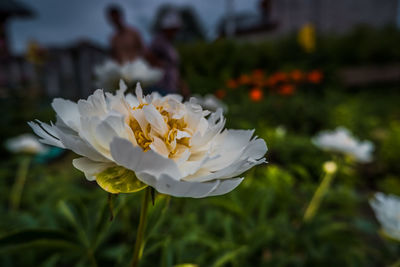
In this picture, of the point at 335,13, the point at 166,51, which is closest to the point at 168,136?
the point at 166,51

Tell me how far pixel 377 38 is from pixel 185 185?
657 centimetres

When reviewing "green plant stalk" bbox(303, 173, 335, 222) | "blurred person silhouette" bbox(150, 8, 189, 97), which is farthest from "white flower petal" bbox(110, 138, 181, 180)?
"blurred person silhouette" bbox(150, 8, 189, 97)

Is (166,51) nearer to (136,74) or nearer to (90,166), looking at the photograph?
(136,74)

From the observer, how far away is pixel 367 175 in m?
2.04

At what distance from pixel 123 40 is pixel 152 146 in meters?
1.85

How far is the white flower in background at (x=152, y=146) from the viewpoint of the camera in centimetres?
20

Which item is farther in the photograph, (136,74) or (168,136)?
(136,74)

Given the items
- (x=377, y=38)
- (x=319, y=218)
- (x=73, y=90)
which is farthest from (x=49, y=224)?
(x=377, y=38)

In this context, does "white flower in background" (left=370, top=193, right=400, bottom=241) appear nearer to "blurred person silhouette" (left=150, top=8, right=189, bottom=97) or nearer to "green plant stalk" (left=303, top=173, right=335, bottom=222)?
"green plant stalk" (left=303, top=173, right=335, bottom=222)

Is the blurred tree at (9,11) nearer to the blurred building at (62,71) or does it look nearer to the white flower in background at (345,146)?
the blurred building at (62,71)

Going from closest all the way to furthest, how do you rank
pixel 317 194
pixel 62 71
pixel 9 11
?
pixel 317 194 < pixel 62 71 < pixel 9 11

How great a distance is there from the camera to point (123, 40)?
188 centimetres

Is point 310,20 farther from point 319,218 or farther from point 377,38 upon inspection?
point 319,218

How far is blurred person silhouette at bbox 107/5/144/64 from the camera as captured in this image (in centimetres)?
186
